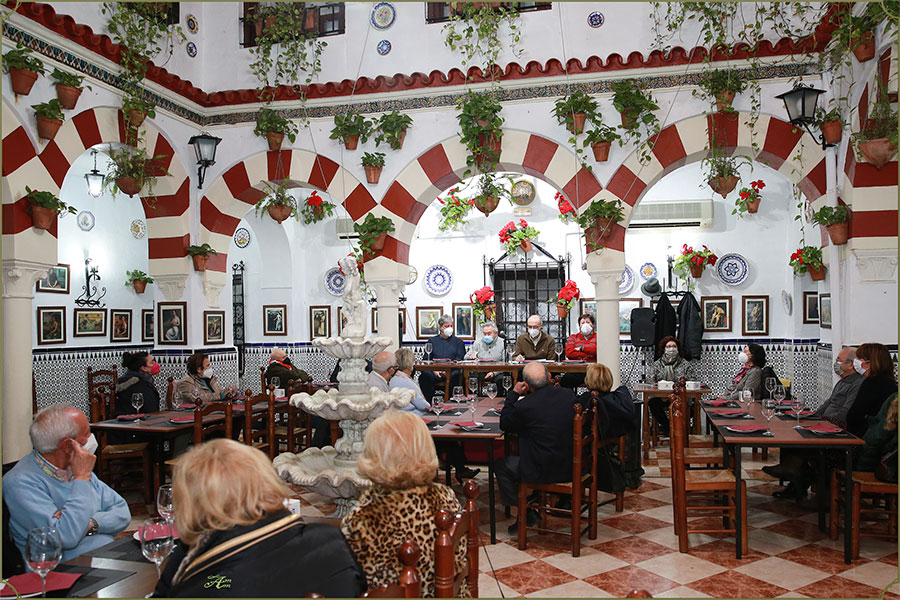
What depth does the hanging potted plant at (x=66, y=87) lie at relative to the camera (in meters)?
6.73

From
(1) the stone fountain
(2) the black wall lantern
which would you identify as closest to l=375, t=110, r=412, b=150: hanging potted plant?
(2) the black wall lantern

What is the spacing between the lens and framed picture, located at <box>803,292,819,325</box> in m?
10.6

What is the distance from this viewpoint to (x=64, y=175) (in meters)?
6.98

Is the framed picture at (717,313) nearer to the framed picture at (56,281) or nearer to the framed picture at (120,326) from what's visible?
the framed picture at (120,326)

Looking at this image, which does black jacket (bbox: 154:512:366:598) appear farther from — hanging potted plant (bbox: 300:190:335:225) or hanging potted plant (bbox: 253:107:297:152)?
hanging potted plant (bbox: 300:190:335:225)

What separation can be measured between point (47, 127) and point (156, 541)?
18.3 ft

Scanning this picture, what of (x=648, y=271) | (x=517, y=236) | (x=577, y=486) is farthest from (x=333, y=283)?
(x=577, y=486)

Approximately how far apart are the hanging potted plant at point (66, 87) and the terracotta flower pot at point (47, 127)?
288 mm

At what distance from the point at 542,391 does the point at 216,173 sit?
5.97m

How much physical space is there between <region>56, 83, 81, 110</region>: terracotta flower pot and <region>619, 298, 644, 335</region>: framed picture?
8.35m

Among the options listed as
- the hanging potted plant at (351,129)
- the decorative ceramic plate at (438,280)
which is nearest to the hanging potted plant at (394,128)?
the hanging potted plant at (351,129)

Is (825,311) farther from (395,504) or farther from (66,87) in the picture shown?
(66,87)

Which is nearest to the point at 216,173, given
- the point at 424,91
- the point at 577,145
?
the point at 424,91

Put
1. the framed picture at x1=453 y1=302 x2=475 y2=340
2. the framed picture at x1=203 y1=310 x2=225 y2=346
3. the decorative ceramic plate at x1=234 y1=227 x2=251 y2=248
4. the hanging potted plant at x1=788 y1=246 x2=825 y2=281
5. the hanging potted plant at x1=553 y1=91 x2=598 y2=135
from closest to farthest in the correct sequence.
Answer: the hanging potted plant at x1=553 y1=91 x2=598 y2=135 → the hanging potted plant at x1=788 y1=246 x2=825 y2=281 → the framed picture at x1=203 y1=310 x2=225 y2=346 → the framed picture at x1=453 y1=302 x2=475 y2=340 → the decorative ceramic plate at x1=234 y1=227 x2=251 y2=248
